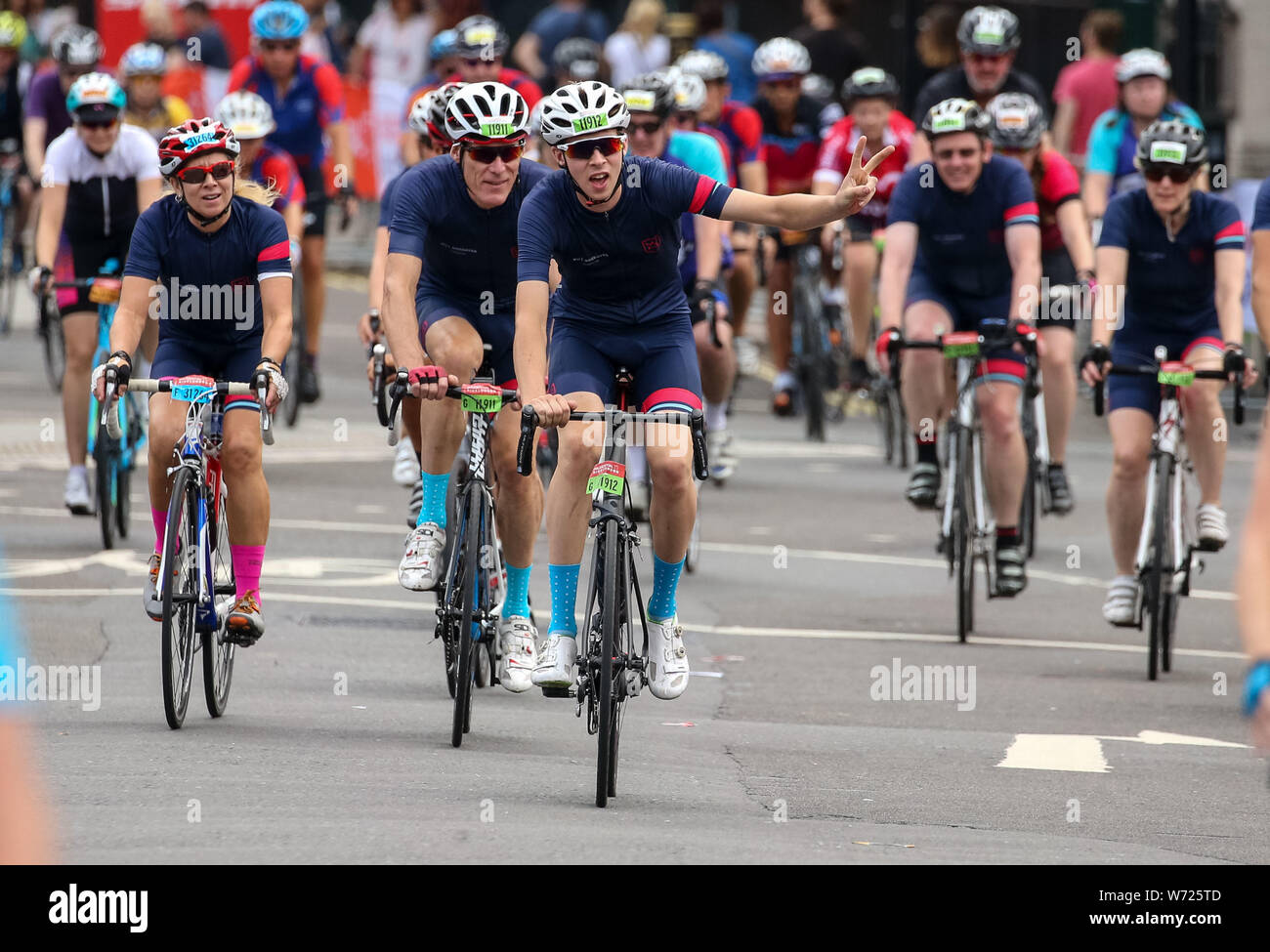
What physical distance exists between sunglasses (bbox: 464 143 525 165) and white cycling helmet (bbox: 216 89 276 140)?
16.6ft

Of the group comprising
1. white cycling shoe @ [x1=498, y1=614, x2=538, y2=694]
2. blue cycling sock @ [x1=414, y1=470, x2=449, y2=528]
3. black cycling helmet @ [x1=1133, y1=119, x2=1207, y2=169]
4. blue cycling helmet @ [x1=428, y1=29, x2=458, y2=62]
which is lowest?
white cycling shoe @ [x1=498, y1=614, x2=538, y2=694]

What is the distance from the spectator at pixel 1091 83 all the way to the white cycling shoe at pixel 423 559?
40.0 feet

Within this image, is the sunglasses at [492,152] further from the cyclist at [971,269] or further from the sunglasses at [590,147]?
the cyclist at [971,269]

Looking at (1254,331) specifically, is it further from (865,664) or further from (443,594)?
(443,594)

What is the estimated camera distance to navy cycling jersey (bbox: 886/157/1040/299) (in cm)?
1180

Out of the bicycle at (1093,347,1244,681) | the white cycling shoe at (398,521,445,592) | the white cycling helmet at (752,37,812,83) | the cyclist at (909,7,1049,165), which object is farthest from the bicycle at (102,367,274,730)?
the white cycling helmet at (752,37,812,83)

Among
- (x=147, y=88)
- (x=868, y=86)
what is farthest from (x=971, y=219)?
(x=147, y=88)

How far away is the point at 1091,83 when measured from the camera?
66.5ft

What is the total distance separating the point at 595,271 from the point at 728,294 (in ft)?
32.1

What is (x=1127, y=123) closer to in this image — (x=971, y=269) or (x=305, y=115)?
(x=971, y=269)

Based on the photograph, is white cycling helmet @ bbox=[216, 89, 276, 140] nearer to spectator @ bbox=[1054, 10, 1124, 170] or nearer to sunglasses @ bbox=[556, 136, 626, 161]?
sunglasses @ bbox=[556, 136, 626, 161]

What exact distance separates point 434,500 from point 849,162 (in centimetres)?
864

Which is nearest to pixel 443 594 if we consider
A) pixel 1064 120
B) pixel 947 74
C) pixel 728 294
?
pixel 947 74

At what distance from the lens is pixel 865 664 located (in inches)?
427
